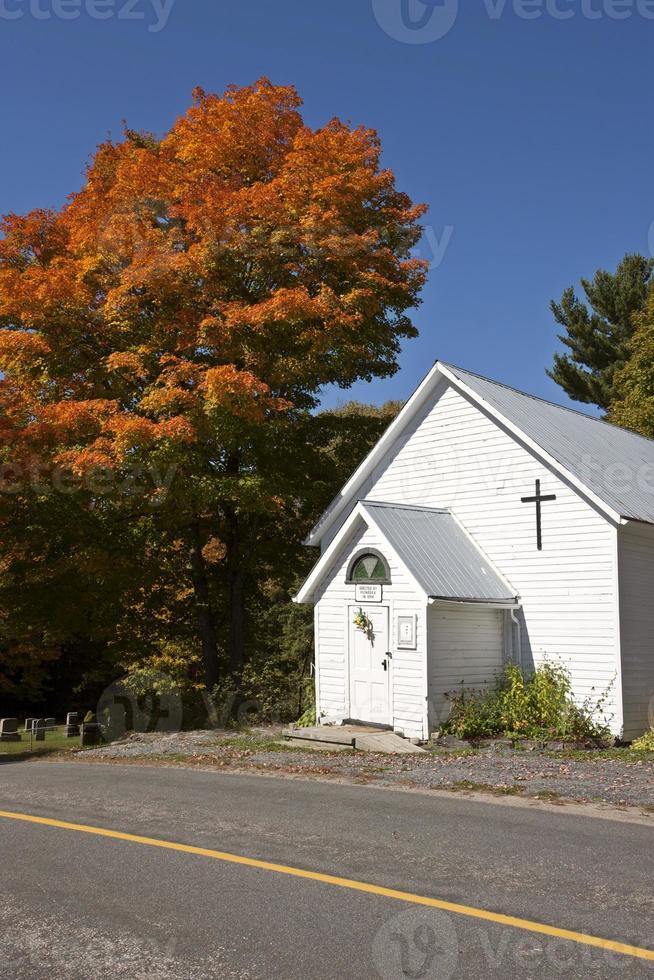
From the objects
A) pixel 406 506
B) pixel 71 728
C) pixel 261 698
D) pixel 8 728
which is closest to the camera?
pixel 406 506

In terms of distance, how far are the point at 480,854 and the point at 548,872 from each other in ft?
2.35

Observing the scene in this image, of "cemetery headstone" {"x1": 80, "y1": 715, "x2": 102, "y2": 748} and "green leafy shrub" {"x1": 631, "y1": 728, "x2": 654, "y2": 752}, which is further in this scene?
"cemetery headstone" {"x1": 80, "y1": 715, "x2": 102, "y2": 748}

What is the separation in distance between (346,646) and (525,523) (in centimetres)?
424

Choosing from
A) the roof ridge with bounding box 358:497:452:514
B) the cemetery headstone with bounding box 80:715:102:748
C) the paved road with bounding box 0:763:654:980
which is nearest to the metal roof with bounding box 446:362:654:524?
the roof ridge with bounding box 358:497:452:514

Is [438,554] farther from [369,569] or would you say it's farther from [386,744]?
[386,744]

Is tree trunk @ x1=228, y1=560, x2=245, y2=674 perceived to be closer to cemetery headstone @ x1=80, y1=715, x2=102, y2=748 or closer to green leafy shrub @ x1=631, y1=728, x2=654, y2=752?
cemetery headstone @ x1=80, y1=715, x2=102, y2=748

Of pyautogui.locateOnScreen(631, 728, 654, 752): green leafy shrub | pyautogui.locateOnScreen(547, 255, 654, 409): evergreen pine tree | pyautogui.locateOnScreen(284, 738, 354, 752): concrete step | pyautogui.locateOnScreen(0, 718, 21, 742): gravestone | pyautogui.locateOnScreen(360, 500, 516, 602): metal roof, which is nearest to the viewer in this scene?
pyautogui.locateOnScreen(631, 728, 654, 752): green leafy shrub

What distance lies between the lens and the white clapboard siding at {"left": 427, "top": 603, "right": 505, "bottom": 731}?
48.6 ft

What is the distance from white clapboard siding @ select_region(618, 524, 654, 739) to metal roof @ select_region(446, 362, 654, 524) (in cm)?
57

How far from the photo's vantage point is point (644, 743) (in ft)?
46.0

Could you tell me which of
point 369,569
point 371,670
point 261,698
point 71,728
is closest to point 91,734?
point 71,728

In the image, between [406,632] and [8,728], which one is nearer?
[406,632]

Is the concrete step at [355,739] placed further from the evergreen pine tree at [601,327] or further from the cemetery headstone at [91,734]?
the evergreen pine tree at [601,327]

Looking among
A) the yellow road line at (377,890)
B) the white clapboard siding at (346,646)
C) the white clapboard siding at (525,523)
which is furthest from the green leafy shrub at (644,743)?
the yellow road line at (377,890)
